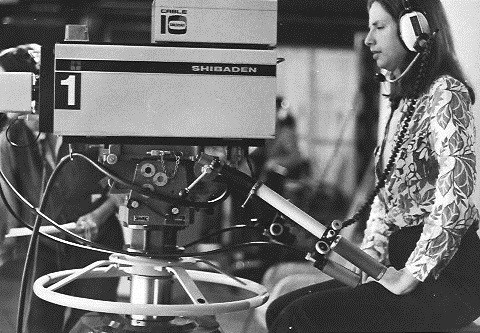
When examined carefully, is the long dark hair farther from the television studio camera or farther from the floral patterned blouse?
the television studio camera

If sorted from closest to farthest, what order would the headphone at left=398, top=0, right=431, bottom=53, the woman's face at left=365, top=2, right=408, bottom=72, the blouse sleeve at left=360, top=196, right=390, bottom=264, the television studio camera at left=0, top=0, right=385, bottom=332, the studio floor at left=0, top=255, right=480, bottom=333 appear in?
the television studio camera at left=0, top=0, right=385, bottom=332
the headphone at left=398, top=0, right=431, bottom=53
the woman's face at left=365, top=2, right=408, bottom=72
the blouse sleeve at left=360, top=196, right=390, bottom=264
the studio floor at left=0, top=255, right=480, bottom=333

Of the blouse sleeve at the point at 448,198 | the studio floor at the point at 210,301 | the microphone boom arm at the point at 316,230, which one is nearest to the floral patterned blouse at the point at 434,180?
the blouse sleeve at the point at 448,198

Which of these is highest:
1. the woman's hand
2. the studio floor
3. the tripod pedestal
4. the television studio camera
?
the television studio camera

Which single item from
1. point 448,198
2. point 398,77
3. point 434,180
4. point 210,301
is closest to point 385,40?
point 398,77

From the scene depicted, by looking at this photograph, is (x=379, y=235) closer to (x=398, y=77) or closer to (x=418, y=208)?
(x=418, y=208)

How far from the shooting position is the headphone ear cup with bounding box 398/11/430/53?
193cm

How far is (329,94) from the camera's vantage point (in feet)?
9.42

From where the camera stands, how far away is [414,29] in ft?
6.34

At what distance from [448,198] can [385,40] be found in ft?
1.53

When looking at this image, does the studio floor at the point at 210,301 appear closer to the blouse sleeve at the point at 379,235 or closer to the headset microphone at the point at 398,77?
the blouse sleeve at the point at 379,235

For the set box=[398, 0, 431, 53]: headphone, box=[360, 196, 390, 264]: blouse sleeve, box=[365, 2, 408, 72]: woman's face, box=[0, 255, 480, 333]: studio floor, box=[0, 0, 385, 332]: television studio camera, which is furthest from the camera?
box=[0, 255, 480, 333]: studio floor

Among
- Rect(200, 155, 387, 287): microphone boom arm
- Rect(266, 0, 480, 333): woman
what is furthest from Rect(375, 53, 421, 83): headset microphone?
Rect(200, 155, 387, 287): microphone boom arm

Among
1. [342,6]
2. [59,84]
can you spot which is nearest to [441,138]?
[342,6]

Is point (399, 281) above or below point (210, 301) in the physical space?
above
